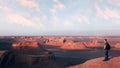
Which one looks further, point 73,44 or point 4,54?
point 73,44

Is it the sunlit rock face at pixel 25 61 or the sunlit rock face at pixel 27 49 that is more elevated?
the sunlit rock face at pixel 27 49

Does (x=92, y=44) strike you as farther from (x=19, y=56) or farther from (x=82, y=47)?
(x=19, y=56)

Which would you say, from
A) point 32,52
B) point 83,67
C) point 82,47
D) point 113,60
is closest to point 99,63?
point 113,60

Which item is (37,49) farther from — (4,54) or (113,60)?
(113,60)

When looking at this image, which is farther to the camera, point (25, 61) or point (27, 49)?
point (27, 49)

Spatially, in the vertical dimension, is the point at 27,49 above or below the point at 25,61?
above

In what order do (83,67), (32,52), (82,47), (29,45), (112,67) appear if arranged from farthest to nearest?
(82,47) → (29,45) → (32,52) → (83,67) → (112,67)

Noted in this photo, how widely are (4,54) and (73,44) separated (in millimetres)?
49370

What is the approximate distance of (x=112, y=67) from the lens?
19188 millimetres

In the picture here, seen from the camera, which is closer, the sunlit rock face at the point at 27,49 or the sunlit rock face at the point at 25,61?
the sunlit rock face at the point at 25,61

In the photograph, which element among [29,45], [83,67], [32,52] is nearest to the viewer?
[83,67]

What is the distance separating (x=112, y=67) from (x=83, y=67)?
12.4 feet

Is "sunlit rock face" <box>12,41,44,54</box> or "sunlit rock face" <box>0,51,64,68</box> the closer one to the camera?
"sunlit rock face" <box>0,51,64,68</box>

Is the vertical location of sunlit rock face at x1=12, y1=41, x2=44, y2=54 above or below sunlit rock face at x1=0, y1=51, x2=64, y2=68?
above
